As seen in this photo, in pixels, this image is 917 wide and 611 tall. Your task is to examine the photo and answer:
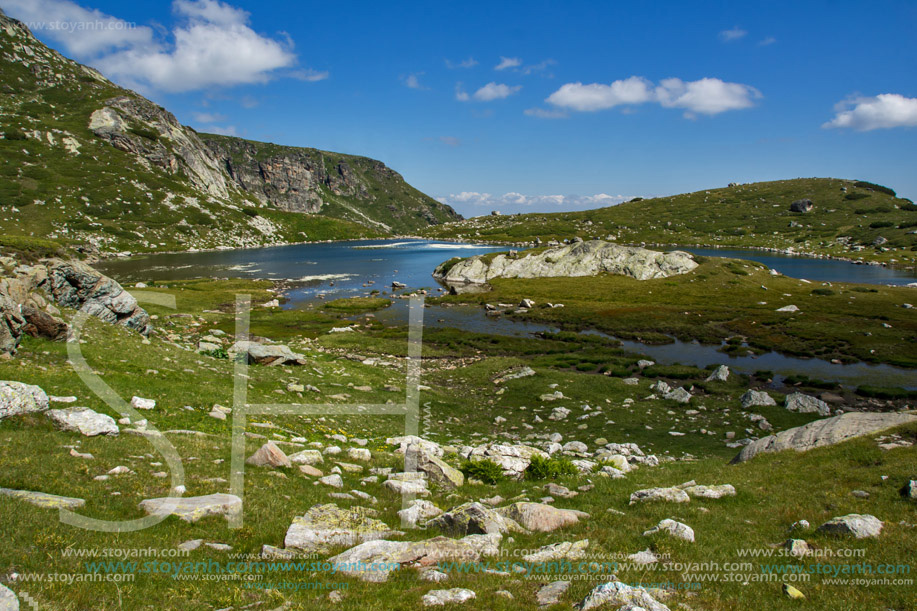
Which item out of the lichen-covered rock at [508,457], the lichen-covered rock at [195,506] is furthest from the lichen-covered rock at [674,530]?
the lichen-covered rock at [195,506]

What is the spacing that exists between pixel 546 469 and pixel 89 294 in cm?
3373

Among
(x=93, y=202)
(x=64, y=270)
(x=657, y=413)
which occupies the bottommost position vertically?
(x=657, y=413)

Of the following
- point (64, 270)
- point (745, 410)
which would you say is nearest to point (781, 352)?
point (745, 410)

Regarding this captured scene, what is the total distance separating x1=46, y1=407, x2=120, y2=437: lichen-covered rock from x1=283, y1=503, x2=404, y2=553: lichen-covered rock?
771 cm

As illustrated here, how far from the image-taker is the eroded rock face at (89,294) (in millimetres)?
29938

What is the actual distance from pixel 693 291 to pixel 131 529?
101650 millimetres

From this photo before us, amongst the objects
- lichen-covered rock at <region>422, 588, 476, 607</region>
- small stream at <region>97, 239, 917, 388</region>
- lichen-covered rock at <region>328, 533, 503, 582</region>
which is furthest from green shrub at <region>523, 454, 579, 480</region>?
small stream at <region>97, 239, 917, 388</region>

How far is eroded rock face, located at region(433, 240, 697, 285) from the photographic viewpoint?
11338 cm

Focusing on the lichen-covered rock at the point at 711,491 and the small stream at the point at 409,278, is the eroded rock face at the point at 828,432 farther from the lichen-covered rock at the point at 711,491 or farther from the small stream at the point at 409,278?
the small stream at the point at 409,278

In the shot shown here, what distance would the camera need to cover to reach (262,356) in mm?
32938

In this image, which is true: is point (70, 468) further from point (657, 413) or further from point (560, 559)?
point (657, 413)

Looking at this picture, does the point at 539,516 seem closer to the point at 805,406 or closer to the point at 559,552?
the point at 559,552

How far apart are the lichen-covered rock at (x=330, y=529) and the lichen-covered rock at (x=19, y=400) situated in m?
9.68

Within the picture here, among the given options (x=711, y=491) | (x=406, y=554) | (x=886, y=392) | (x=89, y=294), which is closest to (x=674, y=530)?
(x=711, y=491)
